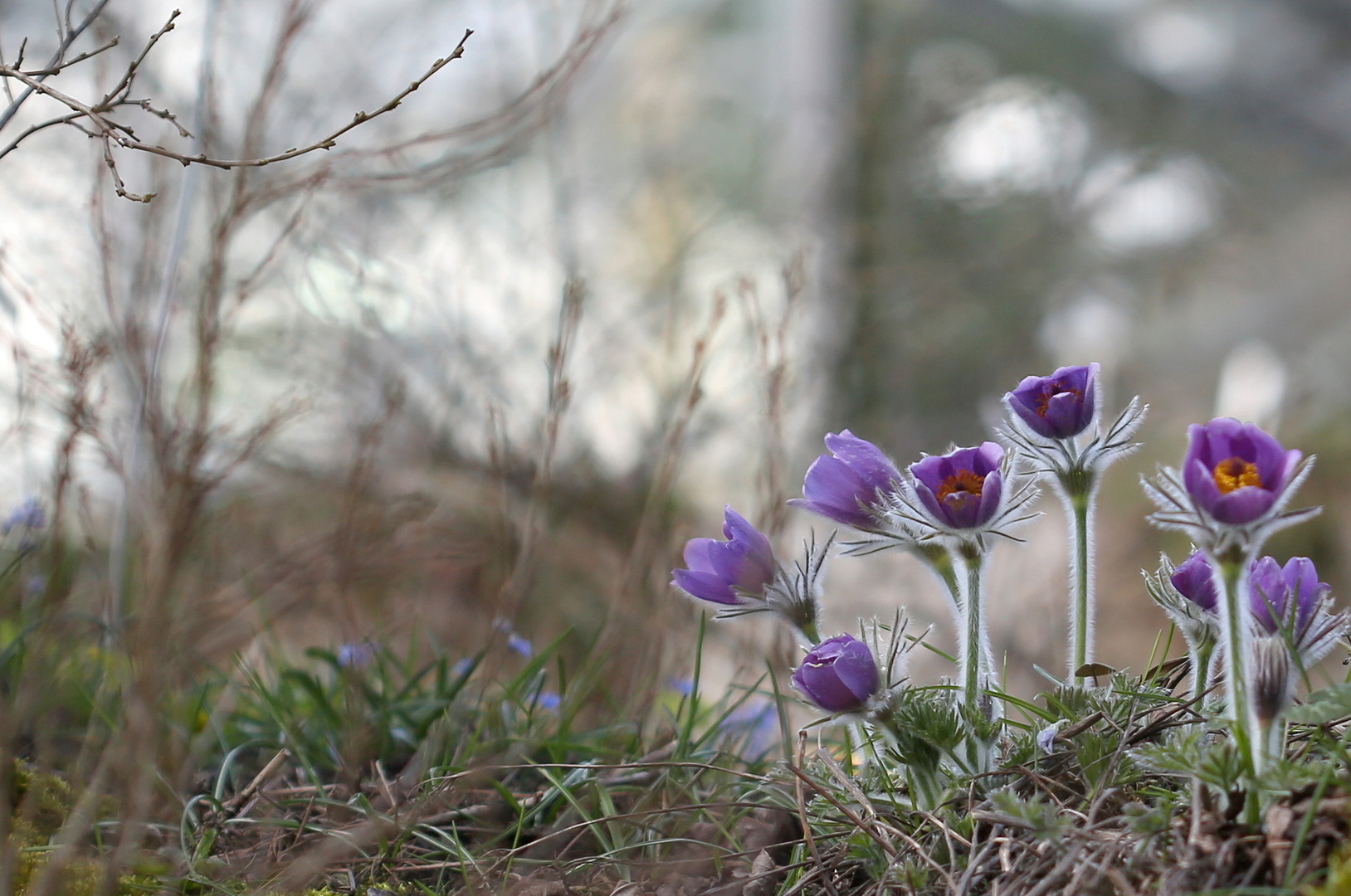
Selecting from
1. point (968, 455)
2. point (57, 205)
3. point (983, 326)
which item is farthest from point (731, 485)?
point (968, 455)

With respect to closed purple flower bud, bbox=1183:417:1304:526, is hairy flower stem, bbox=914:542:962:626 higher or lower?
lower

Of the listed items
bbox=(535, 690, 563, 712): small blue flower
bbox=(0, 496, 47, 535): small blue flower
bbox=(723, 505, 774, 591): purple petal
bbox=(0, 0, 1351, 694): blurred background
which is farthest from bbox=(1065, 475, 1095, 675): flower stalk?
bbox=(0, 496, 47, 535): small blue flower

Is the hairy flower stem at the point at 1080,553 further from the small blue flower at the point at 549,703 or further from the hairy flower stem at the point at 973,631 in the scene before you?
the small blue flower at the point at 549,703

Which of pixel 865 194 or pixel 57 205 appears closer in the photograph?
pixel 57 205

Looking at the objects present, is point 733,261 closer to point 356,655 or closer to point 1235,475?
point 356,655

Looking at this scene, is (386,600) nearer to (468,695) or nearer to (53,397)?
(53,397)

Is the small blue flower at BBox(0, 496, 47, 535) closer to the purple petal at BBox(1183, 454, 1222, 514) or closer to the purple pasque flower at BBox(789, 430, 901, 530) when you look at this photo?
the purple pasque flower at BBox(789, 430, 901, 530)

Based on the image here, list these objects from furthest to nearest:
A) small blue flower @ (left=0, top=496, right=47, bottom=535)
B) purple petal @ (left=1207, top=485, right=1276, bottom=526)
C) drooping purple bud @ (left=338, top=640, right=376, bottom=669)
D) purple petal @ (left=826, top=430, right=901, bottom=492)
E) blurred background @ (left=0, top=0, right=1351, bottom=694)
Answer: blurred background @ (left=0, top=0, right=1351, bottom=694), small blue flower @ (left=0, top=496, right=47, bottom=535), drooping purple bud @ (left=338, top=640, right=376, bottom=669), purple petal @ (left=826, top=430, right=901, bottom=492), purple petal @ (left=1207, top=485, right=1276, bottom=526)
